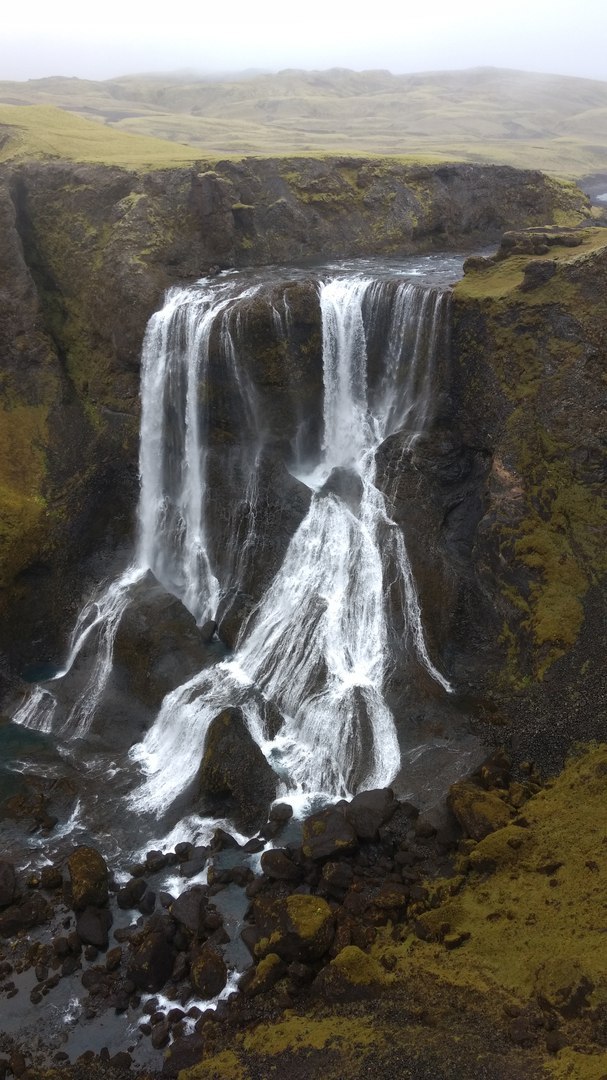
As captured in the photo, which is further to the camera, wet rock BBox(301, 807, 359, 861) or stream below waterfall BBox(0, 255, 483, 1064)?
stream below waterfall BBox(0, 255, 483, 1064)

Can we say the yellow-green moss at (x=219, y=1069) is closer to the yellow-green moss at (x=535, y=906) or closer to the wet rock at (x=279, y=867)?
the yellow-green moss at (x=535, y=906)

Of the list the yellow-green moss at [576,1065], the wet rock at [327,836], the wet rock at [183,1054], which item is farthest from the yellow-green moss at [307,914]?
the yellow-green moss at [576,1065]

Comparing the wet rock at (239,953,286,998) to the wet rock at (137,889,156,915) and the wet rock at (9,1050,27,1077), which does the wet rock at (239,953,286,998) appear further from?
the wet rock at (9,1050,27,1077)

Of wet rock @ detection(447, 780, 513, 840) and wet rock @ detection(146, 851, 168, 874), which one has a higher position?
wet rock @ detection(447, 780, 513, 840)

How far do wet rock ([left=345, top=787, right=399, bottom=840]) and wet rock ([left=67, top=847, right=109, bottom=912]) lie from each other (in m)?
6.64

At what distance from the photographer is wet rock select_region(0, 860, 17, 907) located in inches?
758

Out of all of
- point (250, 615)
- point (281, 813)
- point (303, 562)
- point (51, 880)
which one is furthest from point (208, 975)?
point (303, 562)

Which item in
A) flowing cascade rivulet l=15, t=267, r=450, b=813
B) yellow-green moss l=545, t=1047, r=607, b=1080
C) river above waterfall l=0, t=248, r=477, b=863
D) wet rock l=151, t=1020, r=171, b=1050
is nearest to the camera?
yellow-green moss l=545, t=1047, r=607, b=1080

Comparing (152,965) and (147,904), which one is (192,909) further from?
(152,965)

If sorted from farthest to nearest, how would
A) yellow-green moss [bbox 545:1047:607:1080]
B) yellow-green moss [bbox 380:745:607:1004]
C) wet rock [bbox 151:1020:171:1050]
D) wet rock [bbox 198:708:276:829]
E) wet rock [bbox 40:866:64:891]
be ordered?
wet rock [bbox 198:708:276:829] → wet rock [bbox 40:866:64:891] → wet rock [bbox 151:1020:171:1050] → yellow-green moss [bbox 380:745:607:1004] → yellow-green moss [bbox 545:1047:607:1080]

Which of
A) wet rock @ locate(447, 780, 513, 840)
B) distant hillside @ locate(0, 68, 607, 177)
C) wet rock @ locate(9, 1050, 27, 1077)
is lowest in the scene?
wet rock @ locate(9, 1050, 27, 1077)

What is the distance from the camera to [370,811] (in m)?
20.1

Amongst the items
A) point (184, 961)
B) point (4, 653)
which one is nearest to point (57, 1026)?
point (184, 961)

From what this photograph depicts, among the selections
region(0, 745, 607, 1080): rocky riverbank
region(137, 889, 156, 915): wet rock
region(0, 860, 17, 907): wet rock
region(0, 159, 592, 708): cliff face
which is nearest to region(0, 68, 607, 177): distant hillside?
region(0, 159, 592, 708): cliff face
